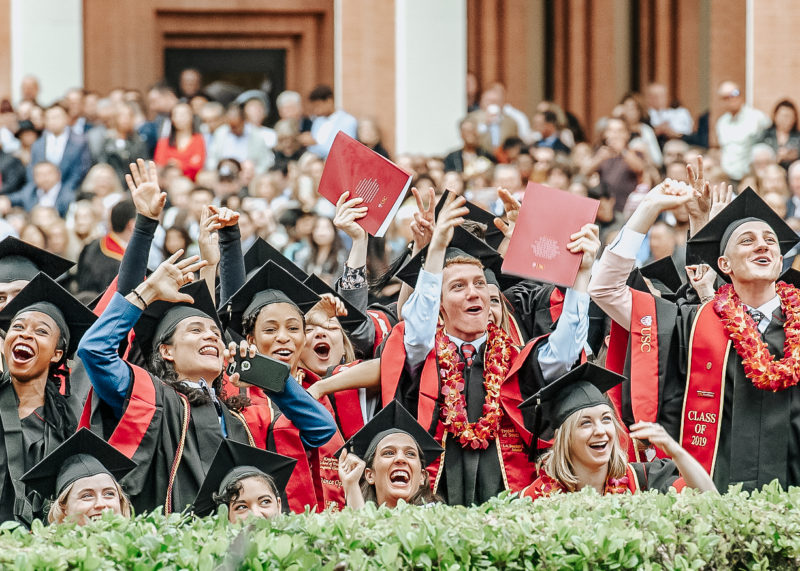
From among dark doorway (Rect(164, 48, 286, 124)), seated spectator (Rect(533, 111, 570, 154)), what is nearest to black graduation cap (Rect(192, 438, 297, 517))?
seated spectator (Rect(533, 111, 570, 154))

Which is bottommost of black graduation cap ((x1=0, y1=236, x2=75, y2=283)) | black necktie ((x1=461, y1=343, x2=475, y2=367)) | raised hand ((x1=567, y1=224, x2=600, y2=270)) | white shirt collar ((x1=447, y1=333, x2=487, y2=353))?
black necktie ((x1=461, y1=343, x2=475, y2=367))

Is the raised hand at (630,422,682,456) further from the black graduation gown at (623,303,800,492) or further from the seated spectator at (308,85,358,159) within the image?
the seated spectator at (308,85,358,159)

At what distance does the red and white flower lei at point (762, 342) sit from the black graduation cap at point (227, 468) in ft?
6.95

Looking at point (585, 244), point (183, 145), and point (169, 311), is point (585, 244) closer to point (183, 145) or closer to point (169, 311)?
point (169, 311)

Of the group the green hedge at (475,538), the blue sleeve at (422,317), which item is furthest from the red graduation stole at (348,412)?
the green hedge at (475,538)

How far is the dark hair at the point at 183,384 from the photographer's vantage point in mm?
6684

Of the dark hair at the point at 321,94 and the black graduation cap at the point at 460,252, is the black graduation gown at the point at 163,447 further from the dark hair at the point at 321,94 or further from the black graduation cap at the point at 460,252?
the dark hair at the point at 321,94

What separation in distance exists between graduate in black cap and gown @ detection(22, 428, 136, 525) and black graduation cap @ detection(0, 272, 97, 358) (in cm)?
77

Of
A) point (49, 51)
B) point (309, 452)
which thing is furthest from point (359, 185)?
point (49, 51)

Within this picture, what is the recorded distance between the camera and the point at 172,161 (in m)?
14.7

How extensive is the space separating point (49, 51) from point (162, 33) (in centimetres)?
538

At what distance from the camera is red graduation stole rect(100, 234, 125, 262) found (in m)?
9.84

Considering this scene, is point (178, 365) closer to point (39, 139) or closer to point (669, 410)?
point (669, 410)

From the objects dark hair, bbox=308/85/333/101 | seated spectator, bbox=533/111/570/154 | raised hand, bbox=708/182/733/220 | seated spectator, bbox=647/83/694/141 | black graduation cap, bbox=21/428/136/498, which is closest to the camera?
black graduation cap, bbox=21/428/136/498
